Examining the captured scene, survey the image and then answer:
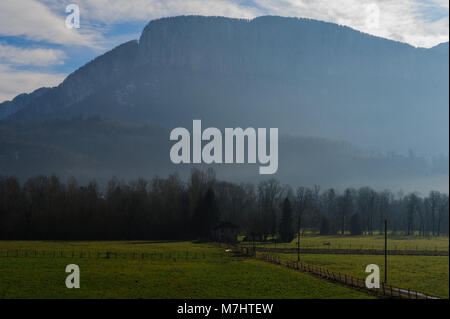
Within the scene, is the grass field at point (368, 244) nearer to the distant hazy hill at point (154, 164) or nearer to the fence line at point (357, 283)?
the fence line at point (357, 283)

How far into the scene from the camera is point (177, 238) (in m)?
79.1

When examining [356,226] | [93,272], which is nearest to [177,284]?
[93,272]

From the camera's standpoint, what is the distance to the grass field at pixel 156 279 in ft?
92.2

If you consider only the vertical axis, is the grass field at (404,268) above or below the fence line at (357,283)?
below

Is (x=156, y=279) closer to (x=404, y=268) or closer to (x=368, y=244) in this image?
(x=404, y=268)

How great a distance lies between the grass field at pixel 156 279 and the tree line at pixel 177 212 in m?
17.3

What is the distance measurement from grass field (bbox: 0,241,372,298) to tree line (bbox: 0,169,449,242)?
56.7 feet

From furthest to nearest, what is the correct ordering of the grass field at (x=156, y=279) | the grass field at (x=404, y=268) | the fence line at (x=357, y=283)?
1. the grass field at (x=404, y=268)
2. the fence line at (x=357, y=283)
3. the grass field at (x=156, y=279)

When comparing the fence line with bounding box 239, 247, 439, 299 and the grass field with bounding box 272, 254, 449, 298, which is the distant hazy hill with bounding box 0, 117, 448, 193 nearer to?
the grass field with bounding box 272, 254, 449, 298

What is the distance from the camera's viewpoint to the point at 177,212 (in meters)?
83.4

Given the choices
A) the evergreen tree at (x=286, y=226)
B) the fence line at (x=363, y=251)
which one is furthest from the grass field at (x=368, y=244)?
the fence line at (x=363, y=251)

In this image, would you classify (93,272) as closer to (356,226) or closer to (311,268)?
(311,268)

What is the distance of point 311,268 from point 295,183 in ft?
452
